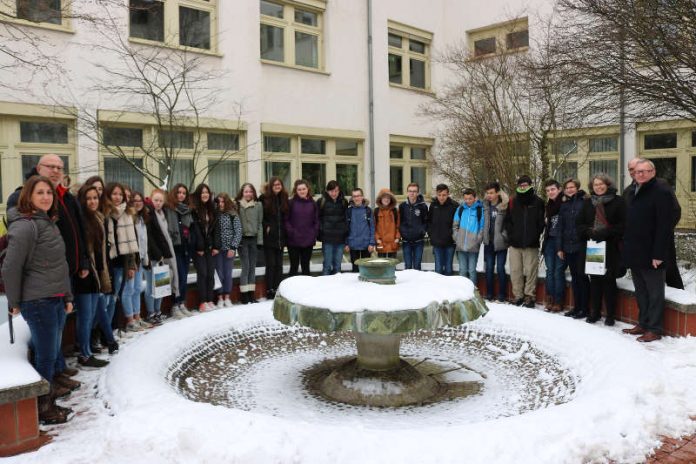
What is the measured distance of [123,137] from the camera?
12.0 meters

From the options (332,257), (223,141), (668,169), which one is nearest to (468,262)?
(332,257)

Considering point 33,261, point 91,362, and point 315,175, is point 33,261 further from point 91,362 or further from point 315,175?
point 315,175

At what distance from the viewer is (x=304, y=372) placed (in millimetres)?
5633

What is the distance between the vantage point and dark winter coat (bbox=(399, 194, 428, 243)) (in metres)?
9.13

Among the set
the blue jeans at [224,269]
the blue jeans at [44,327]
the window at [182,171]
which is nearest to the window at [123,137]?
the window at [182,171]

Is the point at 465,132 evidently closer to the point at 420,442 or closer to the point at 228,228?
the point at 228,228

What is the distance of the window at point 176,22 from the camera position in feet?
40.2

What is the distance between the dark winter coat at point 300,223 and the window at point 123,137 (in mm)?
4742

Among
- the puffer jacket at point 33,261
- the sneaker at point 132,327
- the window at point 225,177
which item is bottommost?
the sneaker at point 132,327

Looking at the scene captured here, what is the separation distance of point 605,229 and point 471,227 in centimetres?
207

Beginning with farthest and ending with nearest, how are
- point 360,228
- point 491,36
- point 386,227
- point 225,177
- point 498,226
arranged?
1. point 491,36
2. point 225,177
3. point 386,227
4. point 360,228
5. point 498,226

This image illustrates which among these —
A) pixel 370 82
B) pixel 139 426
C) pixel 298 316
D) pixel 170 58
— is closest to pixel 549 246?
pixel 298 316

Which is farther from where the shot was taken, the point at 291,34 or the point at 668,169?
the point at 668,169

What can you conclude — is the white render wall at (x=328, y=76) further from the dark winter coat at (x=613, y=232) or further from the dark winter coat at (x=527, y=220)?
the dark winter coat at (x=613, y=232)
